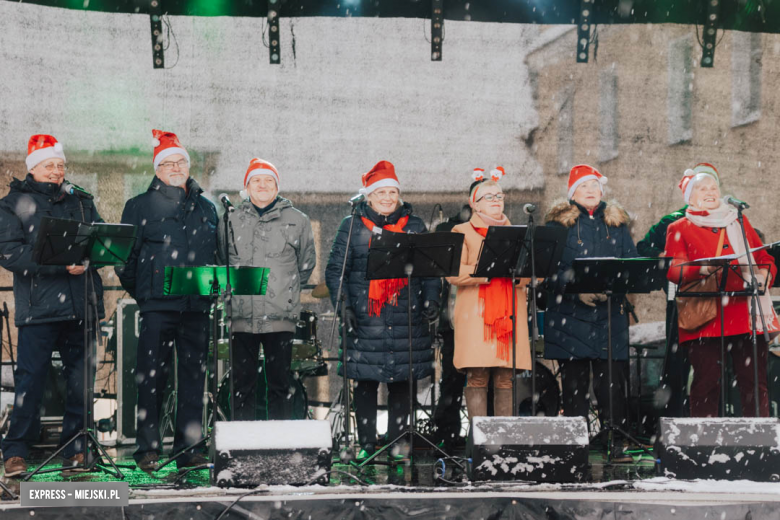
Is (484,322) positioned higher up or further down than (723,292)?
further down

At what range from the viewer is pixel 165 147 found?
5.11 metres

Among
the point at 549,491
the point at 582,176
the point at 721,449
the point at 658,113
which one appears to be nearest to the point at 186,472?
the point at 549,491

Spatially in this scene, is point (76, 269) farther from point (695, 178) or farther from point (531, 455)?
point (695, 178)

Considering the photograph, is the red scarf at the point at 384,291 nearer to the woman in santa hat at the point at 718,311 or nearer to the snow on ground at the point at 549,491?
the snow on ground at the point at 549,491

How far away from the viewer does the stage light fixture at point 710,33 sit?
21.9 ft

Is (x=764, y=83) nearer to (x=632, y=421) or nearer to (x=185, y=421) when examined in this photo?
(x=632, y=421)

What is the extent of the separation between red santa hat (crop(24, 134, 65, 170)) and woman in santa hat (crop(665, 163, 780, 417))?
3.57 m

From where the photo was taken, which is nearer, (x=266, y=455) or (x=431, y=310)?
(x=266, y=455)

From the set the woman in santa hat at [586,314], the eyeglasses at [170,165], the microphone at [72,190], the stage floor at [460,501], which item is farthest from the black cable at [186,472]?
the woman in santa hat at [586,314]

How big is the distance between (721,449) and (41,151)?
3929mm

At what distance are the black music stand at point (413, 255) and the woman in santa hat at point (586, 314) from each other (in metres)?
0.98

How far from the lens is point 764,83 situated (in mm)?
7047

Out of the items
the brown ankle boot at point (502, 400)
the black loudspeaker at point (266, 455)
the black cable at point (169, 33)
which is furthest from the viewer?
the black cable at point (169, 33)

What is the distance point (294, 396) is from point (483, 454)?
229cm
